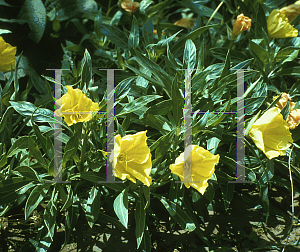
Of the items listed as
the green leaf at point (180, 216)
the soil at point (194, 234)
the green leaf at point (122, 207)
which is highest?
the green leaf at point (122, 207)

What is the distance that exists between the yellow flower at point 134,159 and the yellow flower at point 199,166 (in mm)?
91

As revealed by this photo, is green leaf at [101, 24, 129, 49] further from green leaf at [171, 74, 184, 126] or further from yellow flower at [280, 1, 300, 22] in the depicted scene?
yellow flower at [280, 1, 300, 22]

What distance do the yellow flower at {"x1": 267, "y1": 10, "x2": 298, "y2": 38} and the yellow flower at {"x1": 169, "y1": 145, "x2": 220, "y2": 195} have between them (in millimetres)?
1002

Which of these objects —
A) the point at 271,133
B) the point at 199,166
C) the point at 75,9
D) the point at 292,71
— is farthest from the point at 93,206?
the point at 75,9

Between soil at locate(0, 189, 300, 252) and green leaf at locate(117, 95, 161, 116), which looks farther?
soil at locate(0, 189, 300, 252)

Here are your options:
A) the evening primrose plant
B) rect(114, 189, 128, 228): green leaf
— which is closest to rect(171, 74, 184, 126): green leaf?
the evening primrose plant

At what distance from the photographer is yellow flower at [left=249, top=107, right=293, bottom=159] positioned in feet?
4.00

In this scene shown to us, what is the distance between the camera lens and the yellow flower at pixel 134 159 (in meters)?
1.09

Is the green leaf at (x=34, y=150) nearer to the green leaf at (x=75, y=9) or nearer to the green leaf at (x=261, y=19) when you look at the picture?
the green leaf at (x=75, y=9)

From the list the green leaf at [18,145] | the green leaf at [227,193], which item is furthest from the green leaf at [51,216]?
the green leaf at [227,193]

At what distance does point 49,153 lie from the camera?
1.31m

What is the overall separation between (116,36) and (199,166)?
1.00 meters

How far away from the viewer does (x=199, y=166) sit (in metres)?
1.14

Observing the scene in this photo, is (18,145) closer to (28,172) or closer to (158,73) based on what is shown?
(28,172)
